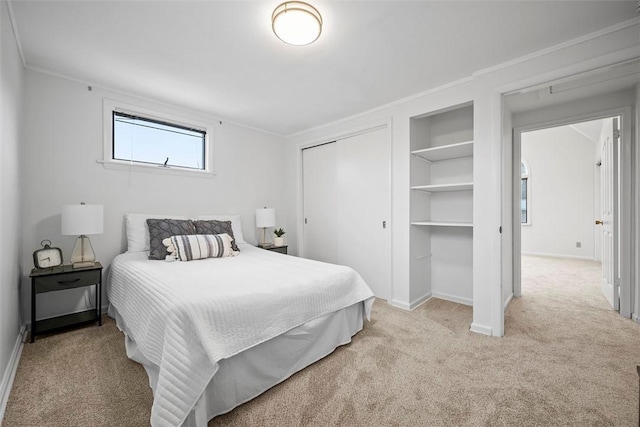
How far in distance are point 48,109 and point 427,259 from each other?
13.9 feet

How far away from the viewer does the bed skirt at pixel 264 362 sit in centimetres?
142

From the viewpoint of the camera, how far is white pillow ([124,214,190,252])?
2820 millimetres

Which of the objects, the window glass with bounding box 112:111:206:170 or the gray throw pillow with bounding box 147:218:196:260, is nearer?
the gray throw pillow with bounding box 147:218:196:260

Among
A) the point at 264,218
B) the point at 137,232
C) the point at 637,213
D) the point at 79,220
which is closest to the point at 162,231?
the point at 137,232

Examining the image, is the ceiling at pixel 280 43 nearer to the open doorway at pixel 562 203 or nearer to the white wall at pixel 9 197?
the white wall at pixel 9 197

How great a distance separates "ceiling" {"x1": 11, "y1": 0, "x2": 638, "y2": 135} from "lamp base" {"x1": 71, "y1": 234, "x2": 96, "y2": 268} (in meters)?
1.57

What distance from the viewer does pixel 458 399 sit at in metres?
1.57

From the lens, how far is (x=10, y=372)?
67.6 inches

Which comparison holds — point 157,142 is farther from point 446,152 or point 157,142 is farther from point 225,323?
point 446,152

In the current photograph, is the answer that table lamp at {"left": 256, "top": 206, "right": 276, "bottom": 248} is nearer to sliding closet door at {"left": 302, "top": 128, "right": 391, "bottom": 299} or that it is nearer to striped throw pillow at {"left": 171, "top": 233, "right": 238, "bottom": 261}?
sliding closet door at {"left": 302, "top": 128, "right": 391, "bottom": 299}

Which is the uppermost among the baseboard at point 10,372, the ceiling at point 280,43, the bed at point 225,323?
the ceiling at point 280,43

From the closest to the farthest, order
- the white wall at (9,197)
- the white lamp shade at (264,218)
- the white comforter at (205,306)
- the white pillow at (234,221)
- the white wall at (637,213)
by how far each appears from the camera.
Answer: the white comforter at (205,306) < the white wall at (9,197) < the white wall at (637,213) < the white pillow at (234,221) < the white lamp shade at (264,218)

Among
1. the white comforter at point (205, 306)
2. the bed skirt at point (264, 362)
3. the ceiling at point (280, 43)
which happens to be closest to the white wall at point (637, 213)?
the ceiling at point (280, 43)

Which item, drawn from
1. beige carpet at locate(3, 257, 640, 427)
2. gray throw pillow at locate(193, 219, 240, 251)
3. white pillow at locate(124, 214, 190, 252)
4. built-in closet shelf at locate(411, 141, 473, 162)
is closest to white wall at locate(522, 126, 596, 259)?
beige carpet at locate(3, 257, 640, 427)
